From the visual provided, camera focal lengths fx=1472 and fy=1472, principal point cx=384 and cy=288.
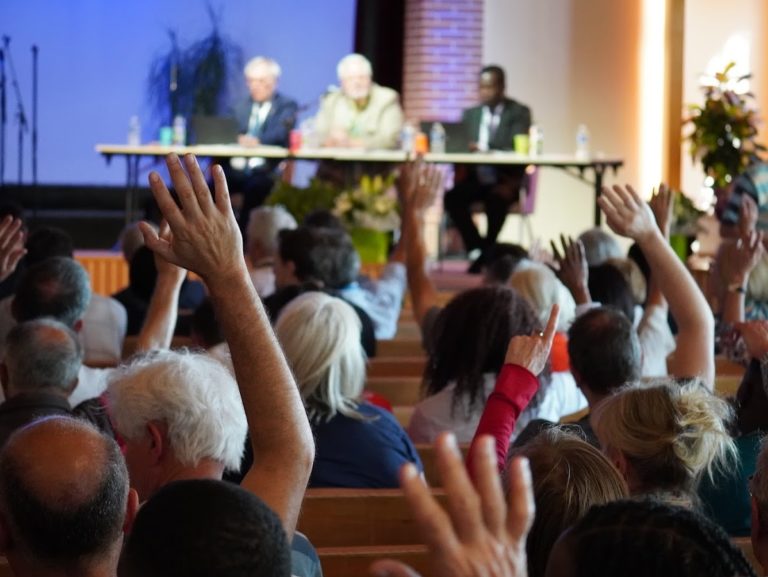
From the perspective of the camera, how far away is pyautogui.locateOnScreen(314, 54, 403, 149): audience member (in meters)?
10.3

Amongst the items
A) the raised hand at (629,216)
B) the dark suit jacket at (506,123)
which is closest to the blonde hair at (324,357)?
the raised hand at (629,216)

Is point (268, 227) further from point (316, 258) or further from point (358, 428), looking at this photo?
point (358, 428)

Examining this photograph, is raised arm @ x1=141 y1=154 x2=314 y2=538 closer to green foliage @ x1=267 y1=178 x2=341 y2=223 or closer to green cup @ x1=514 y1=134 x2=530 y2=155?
green foliage @ x1=267 y1=178 x2=341 y2=223

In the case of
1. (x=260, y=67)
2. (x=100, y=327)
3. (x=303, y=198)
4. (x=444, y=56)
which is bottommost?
(x=100, y=327)

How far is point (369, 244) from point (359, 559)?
19.8 ft

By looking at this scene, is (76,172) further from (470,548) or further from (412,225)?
(470,548)

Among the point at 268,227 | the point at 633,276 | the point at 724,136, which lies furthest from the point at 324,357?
the point at 724,136

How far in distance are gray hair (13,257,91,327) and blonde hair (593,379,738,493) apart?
2234 millimetres

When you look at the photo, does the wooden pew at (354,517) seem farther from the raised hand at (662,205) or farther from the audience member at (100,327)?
the audience member at (100,327)

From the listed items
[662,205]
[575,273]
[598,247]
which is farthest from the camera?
[598,247]

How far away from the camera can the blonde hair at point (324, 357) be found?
3316 mm

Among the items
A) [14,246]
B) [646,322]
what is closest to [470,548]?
[14,246]

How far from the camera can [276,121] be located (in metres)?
10.6

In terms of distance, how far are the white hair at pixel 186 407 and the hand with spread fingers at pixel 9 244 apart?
1.07m
